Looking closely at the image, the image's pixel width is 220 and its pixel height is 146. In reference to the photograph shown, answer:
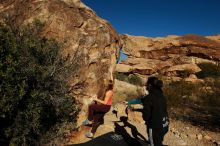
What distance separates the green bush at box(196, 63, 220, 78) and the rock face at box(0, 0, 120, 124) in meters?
23.2

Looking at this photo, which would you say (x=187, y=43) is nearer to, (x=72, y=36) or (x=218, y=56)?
(x=218, y=56)

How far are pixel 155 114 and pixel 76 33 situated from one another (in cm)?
389

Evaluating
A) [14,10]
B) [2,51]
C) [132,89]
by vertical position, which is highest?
[14,10]

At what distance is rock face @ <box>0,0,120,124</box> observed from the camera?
7500 millimetres

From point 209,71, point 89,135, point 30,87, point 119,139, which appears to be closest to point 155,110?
point 30,87

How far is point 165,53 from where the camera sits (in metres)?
33.3

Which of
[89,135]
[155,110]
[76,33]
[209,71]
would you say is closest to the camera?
[155,110]

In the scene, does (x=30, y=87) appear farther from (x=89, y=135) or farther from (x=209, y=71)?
(x=209, y=71)

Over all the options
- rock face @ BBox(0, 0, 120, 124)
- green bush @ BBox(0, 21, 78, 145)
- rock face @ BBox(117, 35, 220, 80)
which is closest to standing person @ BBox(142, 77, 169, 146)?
green bush @ BBox(0, 21, 78, 145)

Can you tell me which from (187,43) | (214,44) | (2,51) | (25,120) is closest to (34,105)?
(25,120)

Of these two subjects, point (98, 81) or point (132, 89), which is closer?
point (98, 81)

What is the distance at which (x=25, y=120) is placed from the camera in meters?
5.65

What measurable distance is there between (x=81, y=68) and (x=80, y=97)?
0.81 m

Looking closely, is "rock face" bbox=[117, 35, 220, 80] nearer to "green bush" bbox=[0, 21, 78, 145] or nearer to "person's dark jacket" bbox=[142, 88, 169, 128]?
"green bush" bbox=[0, 21, 78, 145]
